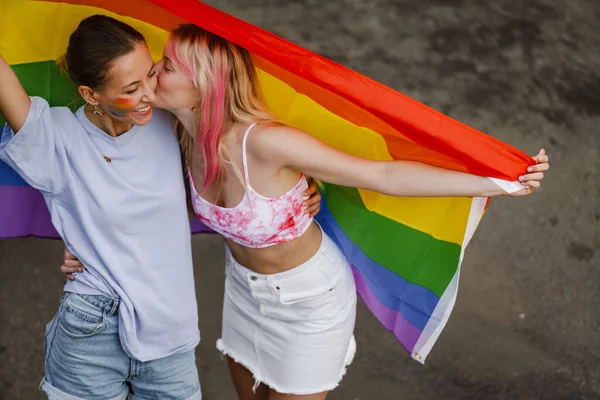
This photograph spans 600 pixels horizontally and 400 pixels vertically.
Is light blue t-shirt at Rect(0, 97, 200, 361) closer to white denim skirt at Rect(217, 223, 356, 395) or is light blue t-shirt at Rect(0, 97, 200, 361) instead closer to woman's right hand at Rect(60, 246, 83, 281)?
woman's right hand at Rect(60, 246, 83, 281)

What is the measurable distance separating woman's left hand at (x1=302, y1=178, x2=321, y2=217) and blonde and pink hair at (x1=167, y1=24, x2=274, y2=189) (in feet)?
1.00

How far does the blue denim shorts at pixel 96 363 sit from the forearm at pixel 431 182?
2.98 feet

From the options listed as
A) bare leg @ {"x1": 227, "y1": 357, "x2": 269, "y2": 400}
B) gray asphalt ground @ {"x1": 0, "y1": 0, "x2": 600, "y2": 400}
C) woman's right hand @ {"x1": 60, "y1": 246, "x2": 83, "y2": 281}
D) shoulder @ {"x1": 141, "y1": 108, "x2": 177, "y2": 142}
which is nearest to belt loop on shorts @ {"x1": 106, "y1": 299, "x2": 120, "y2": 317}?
woman's right hand @ {"x1": 60, "y1": 246, "x2": 83, "y2": 281}

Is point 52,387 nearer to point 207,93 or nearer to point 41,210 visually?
point 41,210

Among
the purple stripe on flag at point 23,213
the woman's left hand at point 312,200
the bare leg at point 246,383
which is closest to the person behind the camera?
the woman's left hand at point 312,200

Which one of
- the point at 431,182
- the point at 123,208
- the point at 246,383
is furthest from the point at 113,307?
the point at 431,182

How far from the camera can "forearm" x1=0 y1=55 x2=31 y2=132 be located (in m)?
2.37

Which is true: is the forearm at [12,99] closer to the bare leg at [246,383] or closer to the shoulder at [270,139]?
the shoulder at [270,139]

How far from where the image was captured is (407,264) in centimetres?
305

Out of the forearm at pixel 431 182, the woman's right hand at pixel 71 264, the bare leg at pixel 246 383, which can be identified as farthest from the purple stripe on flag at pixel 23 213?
the forearm at pixel 431 182

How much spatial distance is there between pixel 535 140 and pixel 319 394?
2.88 m

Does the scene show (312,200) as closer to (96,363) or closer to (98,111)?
(98,111)

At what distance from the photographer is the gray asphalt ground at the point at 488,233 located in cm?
429

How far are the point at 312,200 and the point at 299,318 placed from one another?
16.5 inches
